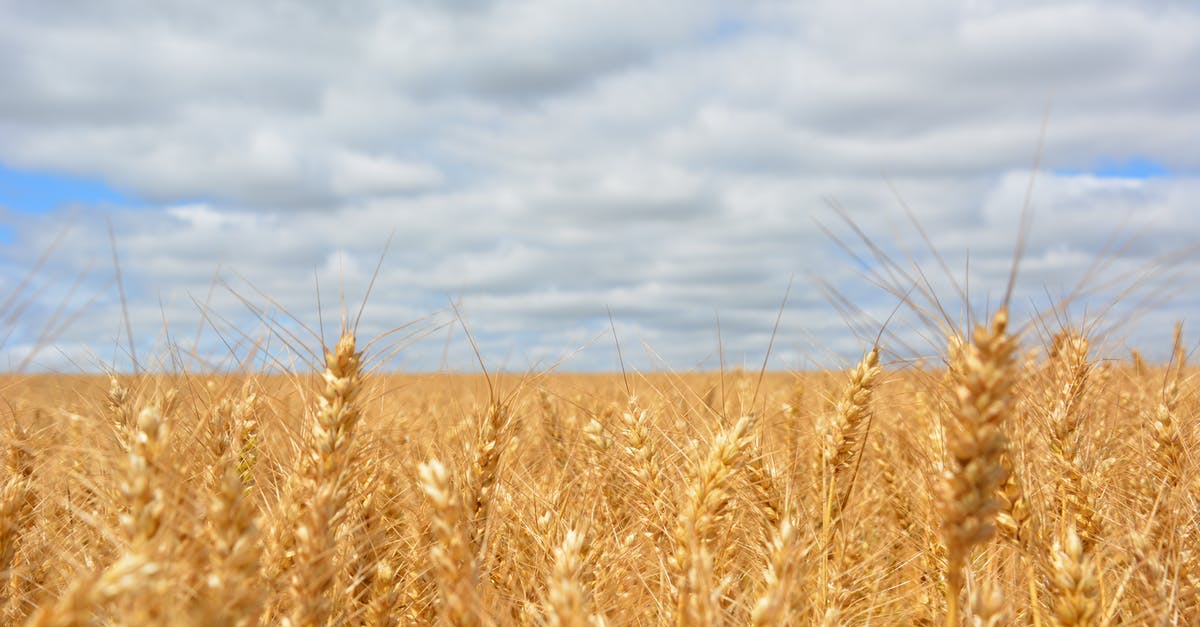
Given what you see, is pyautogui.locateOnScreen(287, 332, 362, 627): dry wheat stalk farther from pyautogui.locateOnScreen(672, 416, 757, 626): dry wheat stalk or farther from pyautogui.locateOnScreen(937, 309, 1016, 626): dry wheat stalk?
pyautogui.locateOnScreen(937, 309, 1016, 626): dry wheat stalk

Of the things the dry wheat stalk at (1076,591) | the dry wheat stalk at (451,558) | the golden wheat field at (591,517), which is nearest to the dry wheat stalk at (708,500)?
the golden wheat field at (591,517)

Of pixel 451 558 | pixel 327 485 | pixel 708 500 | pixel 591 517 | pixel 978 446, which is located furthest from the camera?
pixel 591 517

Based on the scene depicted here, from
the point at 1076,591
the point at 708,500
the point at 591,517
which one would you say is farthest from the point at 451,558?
the point at 1076,591

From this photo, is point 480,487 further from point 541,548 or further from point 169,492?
point 169,492

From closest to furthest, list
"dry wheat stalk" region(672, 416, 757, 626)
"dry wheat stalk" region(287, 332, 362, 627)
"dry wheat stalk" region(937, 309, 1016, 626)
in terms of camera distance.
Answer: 1. "dry wheat stalk" region(937, 309, 1016, 626)
2. "dry wheat stalk" region(287, 332, 362, 627)
3. "dry wheat stalk" region(672, 416, 757, 626)

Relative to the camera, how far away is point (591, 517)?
124 inches

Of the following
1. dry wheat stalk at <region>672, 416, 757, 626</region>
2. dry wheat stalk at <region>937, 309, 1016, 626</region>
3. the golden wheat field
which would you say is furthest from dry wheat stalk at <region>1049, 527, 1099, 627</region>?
dry wheat stalk at <region>672, 416, 757, 626</region>

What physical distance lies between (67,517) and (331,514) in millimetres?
1944

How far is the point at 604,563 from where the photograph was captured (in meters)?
3.13

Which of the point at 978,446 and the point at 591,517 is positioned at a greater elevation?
the point at 978,446

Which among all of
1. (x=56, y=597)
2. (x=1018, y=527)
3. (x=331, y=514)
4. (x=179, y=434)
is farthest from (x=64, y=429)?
(x=1018, y=527)

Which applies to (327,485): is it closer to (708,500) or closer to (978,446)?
(708,500)

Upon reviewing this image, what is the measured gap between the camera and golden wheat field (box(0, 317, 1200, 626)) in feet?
6.05

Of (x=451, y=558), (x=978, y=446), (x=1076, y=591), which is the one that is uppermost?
(x=978, y=446)
